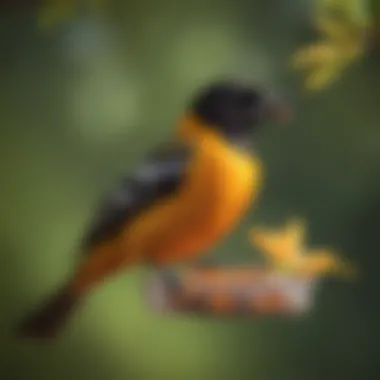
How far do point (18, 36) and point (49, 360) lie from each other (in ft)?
1.64

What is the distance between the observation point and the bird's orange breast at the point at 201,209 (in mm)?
1203

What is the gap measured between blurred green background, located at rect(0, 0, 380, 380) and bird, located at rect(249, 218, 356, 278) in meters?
0.02

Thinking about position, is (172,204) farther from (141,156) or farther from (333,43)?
(333,43)

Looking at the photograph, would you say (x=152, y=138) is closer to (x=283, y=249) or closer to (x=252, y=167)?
(x=252, y=167)

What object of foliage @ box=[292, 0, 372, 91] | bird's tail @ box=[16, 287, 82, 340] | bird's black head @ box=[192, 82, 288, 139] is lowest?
bird's tail @ box=[16, 287, 82, 340]

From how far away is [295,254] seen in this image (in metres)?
1.20

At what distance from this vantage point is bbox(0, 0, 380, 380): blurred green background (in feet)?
3.91

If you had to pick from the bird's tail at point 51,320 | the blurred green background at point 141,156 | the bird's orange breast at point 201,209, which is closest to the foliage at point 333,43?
the blurred green background at point 141,156

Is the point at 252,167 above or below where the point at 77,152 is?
above

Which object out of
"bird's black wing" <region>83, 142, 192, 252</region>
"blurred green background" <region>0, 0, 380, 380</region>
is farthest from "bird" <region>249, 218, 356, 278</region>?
"bird's black wing" <region>83, 142, 192, 252</region>

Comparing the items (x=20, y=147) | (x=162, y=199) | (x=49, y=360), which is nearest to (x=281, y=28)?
(x=162, y=199)

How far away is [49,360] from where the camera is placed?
1.20 m

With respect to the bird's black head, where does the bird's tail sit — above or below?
below

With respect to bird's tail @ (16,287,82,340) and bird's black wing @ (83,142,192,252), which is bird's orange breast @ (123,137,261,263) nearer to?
bird's black wing @ (83,142,192,252)
